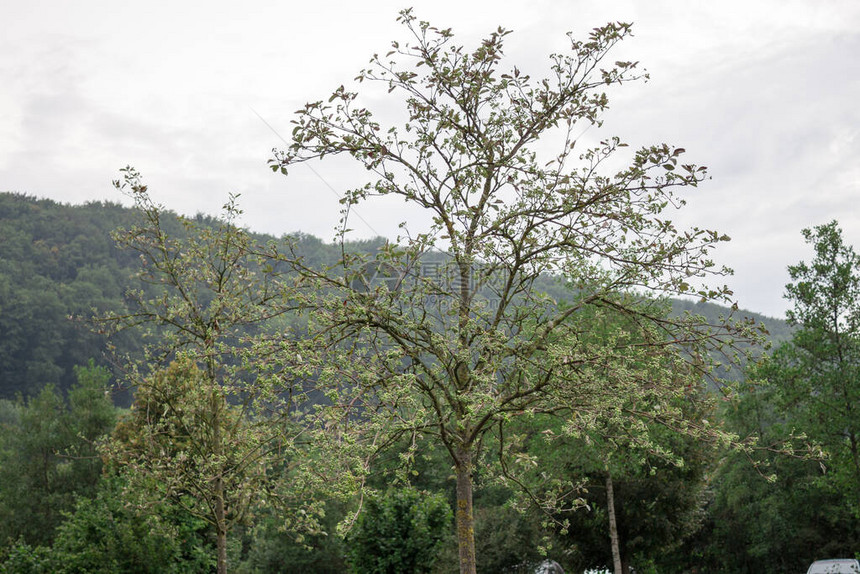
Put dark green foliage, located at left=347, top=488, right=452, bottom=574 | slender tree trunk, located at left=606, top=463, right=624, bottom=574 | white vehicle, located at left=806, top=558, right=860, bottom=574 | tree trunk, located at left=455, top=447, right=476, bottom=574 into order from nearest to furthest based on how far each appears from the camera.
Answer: tree trunk, located at left=455, top=447, right=476, bottom=574, dark green foliage, located at left=347, top=488, right=452, bottom=574, white vehicle, located at left=806, top=558, right=860, bottom=574, slender tree trunk, located at left=606, top=463, right=624, bottom=574

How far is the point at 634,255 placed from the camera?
26.7 ft

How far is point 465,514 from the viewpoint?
28.2 feet

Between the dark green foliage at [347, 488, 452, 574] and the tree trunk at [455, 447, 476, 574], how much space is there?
821 cm

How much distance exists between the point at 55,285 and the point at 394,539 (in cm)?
8435

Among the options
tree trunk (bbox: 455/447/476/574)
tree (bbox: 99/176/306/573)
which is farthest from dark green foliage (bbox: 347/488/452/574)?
tree trunk (bbox: 455/447/476/574)

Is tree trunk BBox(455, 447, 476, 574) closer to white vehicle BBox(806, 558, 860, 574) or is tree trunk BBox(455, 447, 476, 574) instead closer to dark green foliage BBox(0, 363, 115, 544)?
white vehicle BBox(806, 558, 860, 574)

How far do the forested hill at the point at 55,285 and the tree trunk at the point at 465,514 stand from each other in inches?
2523

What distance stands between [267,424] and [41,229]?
105m

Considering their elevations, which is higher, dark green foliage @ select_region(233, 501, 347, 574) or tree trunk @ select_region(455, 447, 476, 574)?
tree trunk @ select_region(455, 447, 476, 574)

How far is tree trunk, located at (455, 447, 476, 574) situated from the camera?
8.49 m

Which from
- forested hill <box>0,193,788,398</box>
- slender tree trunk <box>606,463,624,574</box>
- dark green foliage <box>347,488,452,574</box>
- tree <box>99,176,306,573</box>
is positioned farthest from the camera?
forested hill <box>0,193,788,398</box>

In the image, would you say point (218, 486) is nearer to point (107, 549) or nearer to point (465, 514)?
point (107, 549)

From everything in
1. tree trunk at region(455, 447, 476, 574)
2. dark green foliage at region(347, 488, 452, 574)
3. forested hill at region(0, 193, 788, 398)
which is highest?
forested hill at region(0, 193, 788, 398)

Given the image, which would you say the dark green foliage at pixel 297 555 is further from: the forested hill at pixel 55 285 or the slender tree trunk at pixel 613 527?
the forested hill at pixel 55 285
